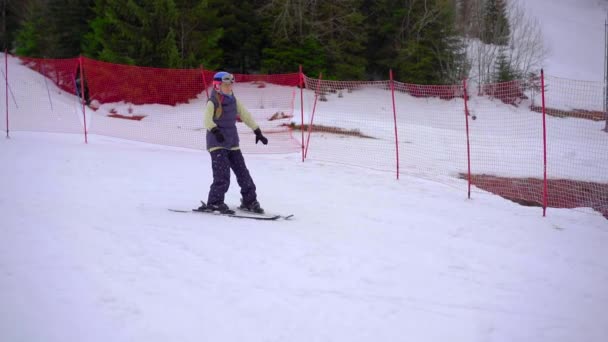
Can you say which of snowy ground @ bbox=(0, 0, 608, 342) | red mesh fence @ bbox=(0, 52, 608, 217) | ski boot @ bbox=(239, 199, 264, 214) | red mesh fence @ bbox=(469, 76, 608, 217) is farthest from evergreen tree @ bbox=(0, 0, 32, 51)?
ski boot @ bbox=(239, 199, 264, 214)

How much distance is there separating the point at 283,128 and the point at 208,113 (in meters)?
7.82

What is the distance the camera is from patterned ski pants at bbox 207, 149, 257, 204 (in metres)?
6.54

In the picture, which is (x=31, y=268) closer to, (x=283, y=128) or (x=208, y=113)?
(x=208, y=113)

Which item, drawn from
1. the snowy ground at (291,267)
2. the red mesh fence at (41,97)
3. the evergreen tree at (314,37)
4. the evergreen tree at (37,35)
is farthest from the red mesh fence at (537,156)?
the evergreen tree at (37,35)

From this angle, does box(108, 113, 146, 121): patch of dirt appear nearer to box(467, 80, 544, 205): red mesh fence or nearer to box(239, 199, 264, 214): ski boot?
box(239, 199, 264, 214): ski boot

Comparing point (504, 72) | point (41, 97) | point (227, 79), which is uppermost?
point (504, 72)

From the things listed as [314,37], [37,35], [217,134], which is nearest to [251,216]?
[217,134]

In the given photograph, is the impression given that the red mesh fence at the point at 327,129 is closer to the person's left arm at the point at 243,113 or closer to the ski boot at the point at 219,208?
the person's left arm at the point at 243,113

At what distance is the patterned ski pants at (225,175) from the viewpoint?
654 cm

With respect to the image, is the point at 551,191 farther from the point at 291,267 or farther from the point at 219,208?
the point at 291,267

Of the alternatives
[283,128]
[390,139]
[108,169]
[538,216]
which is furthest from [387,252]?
[390,139]

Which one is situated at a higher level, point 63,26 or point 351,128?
point 63,26

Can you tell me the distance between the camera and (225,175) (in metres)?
6.57

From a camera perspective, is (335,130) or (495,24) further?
(495,24)
